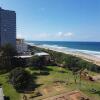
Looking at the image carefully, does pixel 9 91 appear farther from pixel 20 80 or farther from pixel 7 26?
pixel 7 26

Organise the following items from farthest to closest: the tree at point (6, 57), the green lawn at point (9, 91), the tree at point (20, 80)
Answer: the tree at point (6, 57)
the tree at point (20, 80)
the green lawn at point (9, 91)

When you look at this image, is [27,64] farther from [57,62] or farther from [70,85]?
[70,85]

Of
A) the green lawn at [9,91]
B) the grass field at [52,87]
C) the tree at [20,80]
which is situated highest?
the tree at [20,80]

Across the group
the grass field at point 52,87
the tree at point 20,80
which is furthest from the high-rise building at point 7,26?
the tree at point 20,80

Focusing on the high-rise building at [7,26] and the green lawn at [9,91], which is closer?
the green lawn at [9,91]

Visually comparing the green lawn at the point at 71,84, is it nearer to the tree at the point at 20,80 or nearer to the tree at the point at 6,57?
the tree at the point at 20,80

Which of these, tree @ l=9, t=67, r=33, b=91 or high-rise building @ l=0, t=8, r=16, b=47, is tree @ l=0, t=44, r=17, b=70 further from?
high-rise building @ l=0, t=8, r=16, b=47

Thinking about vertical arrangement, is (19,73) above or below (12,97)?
above

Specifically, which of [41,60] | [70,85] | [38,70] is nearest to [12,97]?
[70,85]

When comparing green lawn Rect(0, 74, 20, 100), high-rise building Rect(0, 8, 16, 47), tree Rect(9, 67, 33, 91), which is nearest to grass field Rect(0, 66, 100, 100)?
green lawn Rect(0, 74, 20, 100)

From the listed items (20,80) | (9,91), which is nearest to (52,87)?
(20,80)
